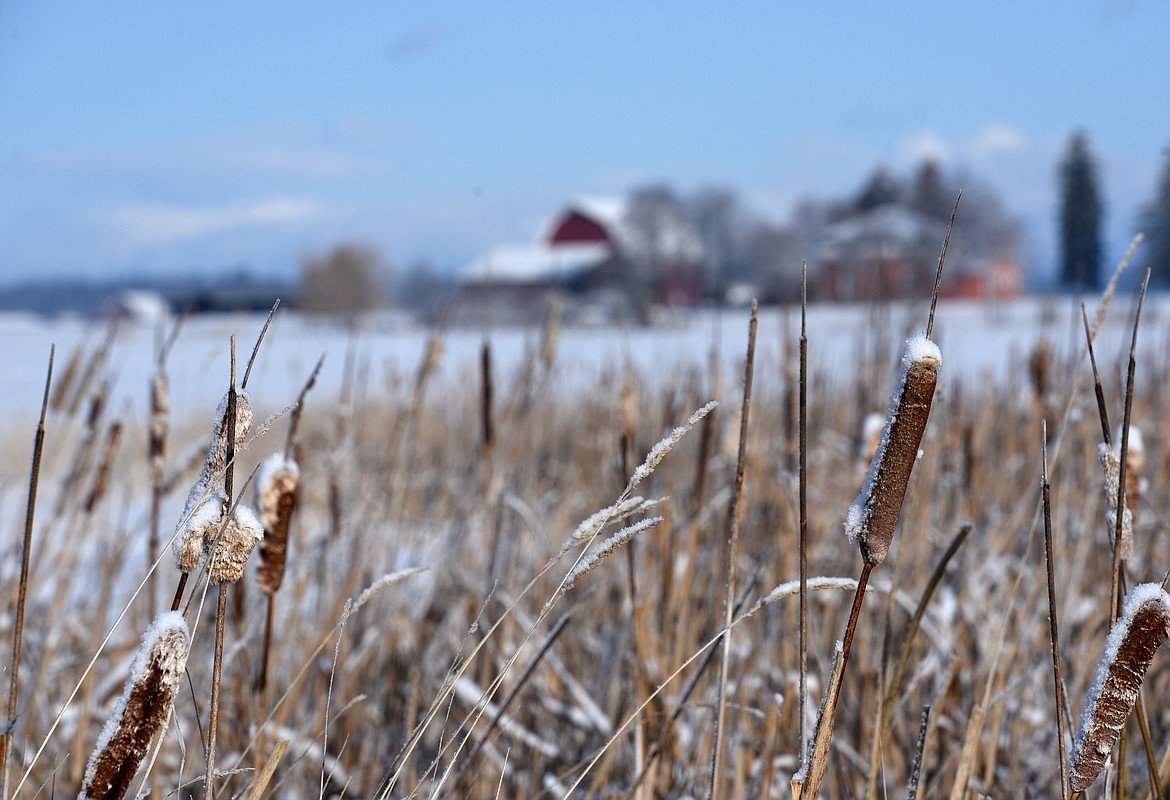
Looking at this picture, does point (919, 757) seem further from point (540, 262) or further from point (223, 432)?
point (540, 262)

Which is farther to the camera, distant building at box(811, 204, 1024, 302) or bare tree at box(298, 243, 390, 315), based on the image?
bare tree at box(298, 243, 390, 315)

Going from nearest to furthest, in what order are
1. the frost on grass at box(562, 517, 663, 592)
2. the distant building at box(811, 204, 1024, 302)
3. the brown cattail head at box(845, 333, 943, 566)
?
the brown cattail head at box(845, 333, 943, 566) → the frost on grass at box(562, 517, 663, 592) → the distant building at box(811, 204, 1024, 302)

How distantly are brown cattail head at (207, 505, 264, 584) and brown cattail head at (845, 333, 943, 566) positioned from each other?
389 mm

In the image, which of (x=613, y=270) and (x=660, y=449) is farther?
(x=613, y=270)

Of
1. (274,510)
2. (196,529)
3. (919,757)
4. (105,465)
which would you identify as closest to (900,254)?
(105,465)

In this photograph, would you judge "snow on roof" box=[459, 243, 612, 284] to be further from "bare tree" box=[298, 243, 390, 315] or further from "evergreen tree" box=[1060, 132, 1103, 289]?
"evergreen tree" box=[1060, 132, 1103, 289]

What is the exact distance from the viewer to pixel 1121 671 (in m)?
0.62

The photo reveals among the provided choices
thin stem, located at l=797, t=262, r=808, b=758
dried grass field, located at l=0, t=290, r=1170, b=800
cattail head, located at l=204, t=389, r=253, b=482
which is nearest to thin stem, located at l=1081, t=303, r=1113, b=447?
dried grass field, located at l=0, t=290, r=1170, b=800

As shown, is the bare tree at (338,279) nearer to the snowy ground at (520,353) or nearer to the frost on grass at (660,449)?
the snowy ground at (520,353)

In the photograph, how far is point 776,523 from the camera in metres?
2.02

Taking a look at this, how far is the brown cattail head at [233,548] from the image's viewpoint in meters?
0.61

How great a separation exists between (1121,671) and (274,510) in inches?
26.6

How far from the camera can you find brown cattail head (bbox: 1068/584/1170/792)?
612 millimetres

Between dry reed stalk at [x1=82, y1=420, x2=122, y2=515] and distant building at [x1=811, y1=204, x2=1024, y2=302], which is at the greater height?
distant building at [x1=811, y1=204, x2=1024, y2=302]
